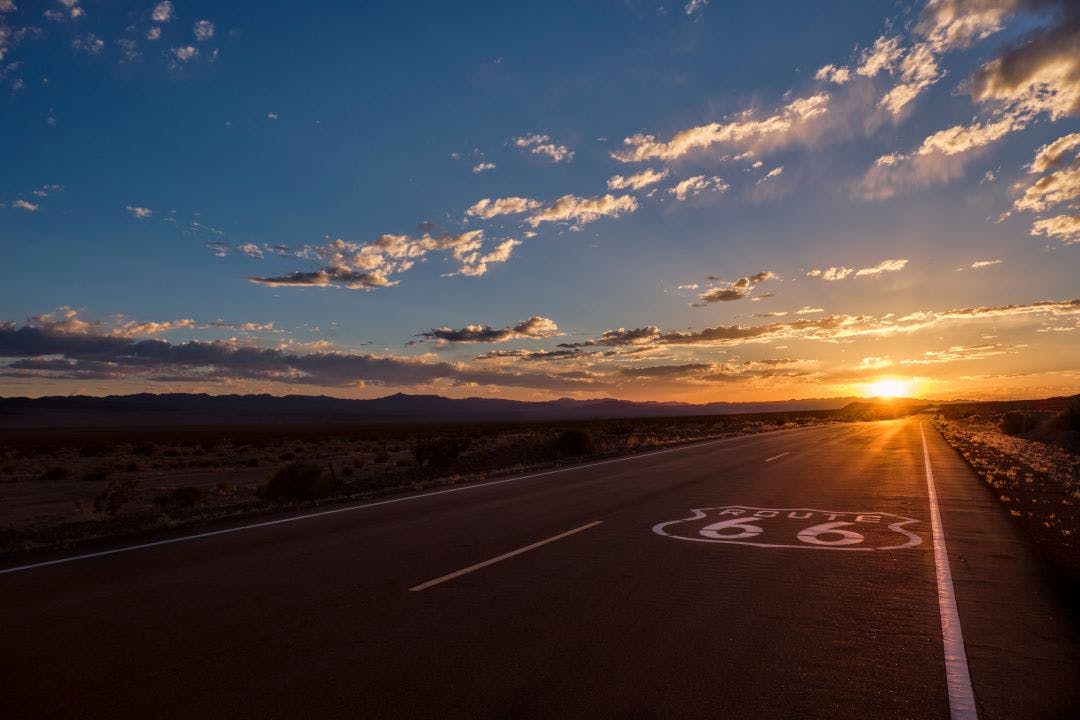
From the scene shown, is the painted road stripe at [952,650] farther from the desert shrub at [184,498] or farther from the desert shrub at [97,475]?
the desert shrub at [97,475]

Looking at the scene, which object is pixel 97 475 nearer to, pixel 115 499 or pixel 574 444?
pixel 115 499

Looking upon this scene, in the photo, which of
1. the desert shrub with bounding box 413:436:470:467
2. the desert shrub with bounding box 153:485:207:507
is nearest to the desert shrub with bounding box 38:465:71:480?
the desert shrub with bounding box 153:485:207:507

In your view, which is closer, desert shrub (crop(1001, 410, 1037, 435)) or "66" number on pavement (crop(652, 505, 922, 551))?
"66" number on pavement (crop(652, 505, 922, 551))

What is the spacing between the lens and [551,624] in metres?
5.37

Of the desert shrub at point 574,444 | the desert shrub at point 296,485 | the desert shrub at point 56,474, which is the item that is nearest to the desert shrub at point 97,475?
the desert shrub at point 56,474

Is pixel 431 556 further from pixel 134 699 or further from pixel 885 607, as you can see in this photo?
pixel 885 607

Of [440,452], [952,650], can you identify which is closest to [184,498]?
[440,452]

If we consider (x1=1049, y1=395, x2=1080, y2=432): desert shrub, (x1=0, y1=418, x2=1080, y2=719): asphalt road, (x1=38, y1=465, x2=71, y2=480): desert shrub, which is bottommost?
(x1=38, y1=465, x2=71, y2=480): desert shrub

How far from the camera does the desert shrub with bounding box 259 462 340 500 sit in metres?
20.4

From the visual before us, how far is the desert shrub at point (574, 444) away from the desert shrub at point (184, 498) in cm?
1554

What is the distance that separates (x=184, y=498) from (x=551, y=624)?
19.0 m

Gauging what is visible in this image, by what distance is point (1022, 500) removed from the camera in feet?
43.4

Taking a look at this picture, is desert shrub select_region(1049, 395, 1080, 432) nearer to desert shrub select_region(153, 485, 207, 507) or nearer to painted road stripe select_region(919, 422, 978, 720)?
painted road stripe select_region(919, 422, 978, 720)

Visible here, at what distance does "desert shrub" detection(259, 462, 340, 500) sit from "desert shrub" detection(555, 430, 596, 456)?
1260 centimetres
